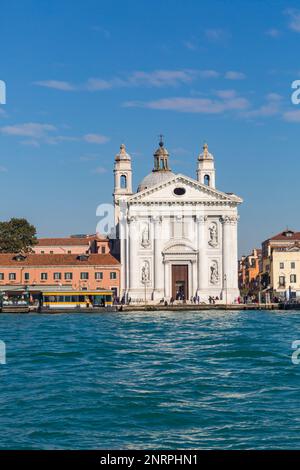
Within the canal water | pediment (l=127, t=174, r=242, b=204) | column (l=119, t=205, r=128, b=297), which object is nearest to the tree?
column (l=119, t=205, r=128, b=297)

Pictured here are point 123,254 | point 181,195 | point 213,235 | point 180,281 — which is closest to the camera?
point 181,195

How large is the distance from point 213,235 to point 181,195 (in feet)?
11.9

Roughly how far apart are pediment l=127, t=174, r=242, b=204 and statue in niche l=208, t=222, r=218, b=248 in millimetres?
1849

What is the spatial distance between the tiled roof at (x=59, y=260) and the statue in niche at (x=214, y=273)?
6.52m

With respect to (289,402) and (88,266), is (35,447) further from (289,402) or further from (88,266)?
(88,266)

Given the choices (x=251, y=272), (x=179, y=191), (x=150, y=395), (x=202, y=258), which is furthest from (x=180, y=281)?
(x=150, y=395)

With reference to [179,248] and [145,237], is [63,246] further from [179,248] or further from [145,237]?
[179,248]

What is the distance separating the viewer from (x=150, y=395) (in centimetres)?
1432

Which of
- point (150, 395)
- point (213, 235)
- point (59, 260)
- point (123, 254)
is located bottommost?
point (150, 395)

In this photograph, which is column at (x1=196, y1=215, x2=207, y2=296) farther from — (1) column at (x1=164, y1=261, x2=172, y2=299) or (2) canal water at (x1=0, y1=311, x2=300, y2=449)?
(2) canal water at (x1=0, y1=311, x2=300, y2=449)

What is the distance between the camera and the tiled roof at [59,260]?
190 feet

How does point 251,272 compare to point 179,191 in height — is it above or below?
below

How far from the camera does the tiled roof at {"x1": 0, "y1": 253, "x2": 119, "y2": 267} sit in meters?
57.8

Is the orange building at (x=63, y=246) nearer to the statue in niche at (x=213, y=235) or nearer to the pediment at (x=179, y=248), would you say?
the pediment at (x=179, y=248)
